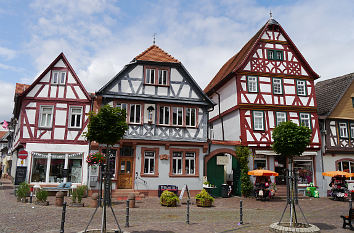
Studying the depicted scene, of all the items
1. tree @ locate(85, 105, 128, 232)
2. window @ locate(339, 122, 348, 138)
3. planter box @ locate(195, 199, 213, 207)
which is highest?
window @ locate(339, 122, 348, 138)

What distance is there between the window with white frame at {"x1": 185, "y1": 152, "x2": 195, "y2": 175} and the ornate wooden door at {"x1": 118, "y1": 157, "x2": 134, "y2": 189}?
3.94 m

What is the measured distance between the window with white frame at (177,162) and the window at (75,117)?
713 cm

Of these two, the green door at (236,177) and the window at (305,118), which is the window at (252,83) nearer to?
the window at (305,118)

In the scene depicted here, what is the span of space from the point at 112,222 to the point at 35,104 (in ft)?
42.5

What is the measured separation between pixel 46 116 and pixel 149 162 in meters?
7.97

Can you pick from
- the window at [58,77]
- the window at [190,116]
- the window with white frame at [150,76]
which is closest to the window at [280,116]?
the window at [190,116]

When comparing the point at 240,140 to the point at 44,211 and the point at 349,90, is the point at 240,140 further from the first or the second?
the point at 44,211

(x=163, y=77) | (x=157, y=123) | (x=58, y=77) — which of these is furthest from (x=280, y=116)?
(x=58, y=77)

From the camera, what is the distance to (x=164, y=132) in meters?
20.5

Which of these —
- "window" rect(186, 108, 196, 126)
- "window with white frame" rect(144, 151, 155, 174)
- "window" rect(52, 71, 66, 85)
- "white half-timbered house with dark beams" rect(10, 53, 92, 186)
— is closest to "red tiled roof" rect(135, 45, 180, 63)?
"window" rect(186, 108, 196, 126)

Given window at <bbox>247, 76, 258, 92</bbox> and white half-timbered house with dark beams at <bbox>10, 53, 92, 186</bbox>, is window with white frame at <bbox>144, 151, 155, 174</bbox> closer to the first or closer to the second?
white half-timbered house with dark beams at <bbox>10, 53, 92, 186</bbox>

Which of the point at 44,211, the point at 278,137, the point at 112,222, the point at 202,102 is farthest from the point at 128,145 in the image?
the point at 278,137

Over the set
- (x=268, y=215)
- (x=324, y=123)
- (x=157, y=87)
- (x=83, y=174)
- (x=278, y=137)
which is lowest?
(x=268, y=215)

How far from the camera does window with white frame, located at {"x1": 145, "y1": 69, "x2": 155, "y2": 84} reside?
21000 millimetres
